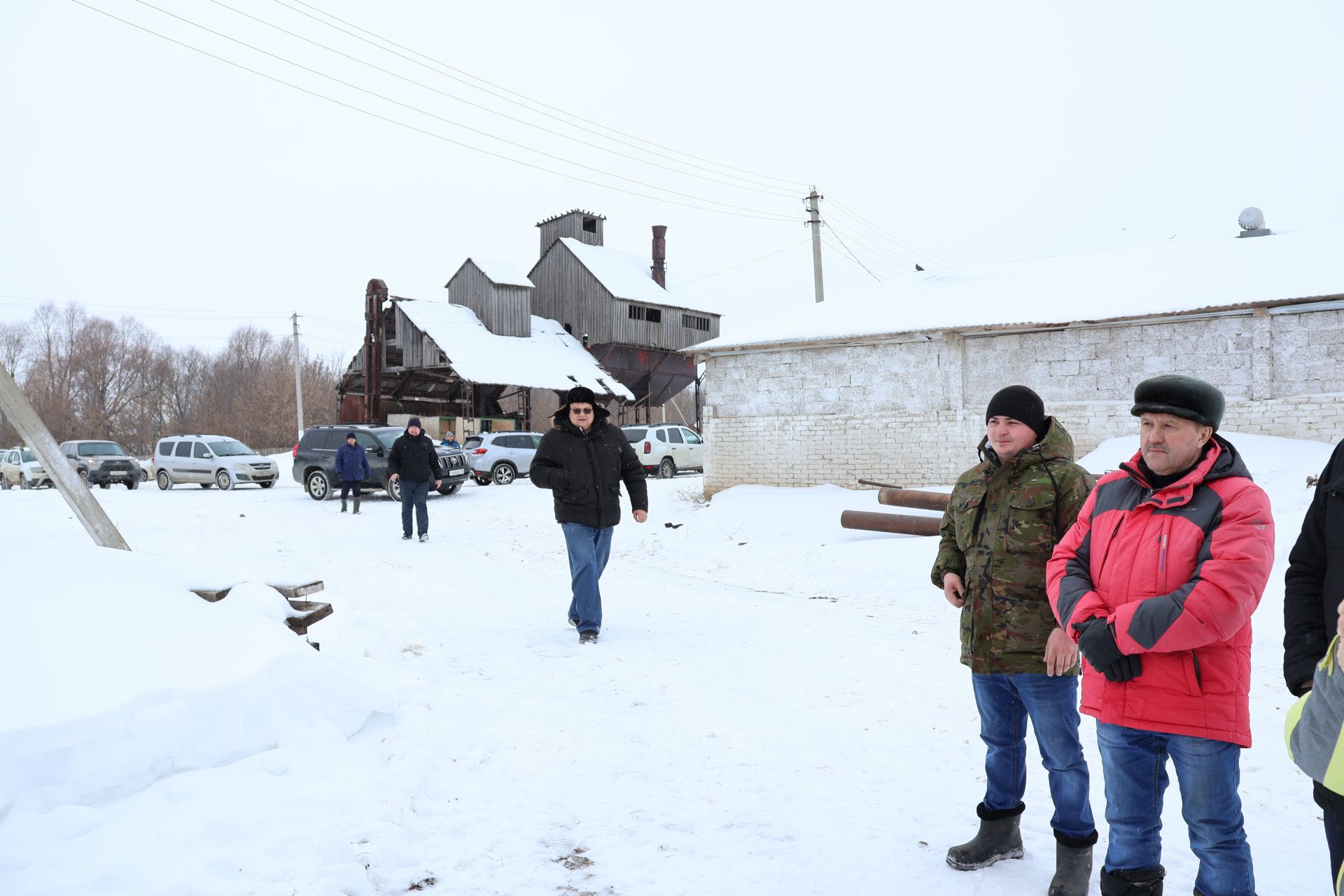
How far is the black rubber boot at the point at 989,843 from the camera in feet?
10.3

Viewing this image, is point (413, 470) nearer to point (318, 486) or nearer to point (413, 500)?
point (413, 500)

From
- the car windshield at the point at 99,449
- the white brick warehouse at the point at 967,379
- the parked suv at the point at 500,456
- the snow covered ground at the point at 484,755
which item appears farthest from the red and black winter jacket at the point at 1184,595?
the car windshield at the point at 99,449

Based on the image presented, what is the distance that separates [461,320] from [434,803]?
34.3m

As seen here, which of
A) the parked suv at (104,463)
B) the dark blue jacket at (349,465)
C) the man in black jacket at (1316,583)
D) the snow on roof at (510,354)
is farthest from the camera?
the snow on roof at (510,354)

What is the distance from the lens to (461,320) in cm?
3641

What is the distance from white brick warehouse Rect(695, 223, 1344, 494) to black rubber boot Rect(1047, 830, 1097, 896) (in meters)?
12.1

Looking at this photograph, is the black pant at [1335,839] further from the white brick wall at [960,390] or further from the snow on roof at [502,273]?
the snow on roof at [502,273]

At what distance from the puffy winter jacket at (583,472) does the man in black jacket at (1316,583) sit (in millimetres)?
4574

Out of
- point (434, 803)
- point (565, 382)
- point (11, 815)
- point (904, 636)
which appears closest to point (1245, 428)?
point (904, 636)

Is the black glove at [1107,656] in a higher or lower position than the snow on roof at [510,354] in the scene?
lower

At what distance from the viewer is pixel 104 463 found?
24.5 m

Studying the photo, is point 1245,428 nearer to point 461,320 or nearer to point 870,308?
point 870,308

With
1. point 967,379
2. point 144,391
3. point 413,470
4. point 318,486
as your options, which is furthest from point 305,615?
point 144,391

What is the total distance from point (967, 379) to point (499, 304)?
26.1m
